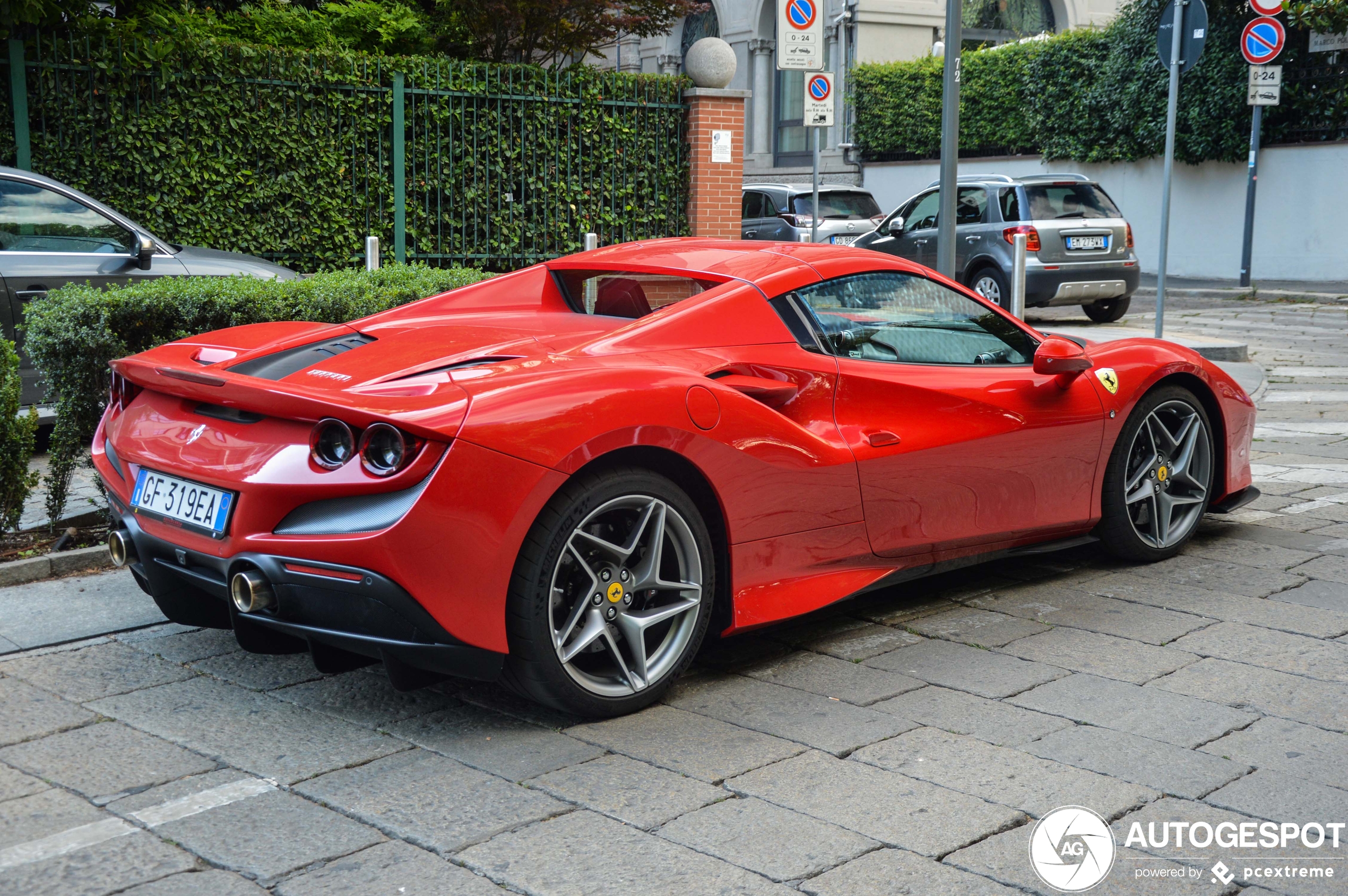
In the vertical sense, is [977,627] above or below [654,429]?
below

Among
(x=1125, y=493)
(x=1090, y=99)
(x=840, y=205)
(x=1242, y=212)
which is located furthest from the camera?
(x=1090, y=99)

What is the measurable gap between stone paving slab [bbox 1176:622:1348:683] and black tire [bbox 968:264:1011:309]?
36.6 feet

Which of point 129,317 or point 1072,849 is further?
point 129,317

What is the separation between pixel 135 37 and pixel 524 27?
581 centimetres

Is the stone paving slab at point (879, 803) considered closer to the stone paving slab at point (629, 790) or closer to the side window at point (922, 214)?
the stone paving slab at point (629, 790)

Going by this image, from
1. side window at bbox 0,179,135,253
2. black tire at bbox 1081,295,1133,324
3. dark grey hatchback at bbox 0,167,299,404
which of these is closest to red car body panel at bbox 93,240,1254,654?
dark grey hatchback at bbox 0,167,299,404

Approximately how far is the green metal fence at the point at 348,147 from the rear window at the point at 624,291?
712 cm

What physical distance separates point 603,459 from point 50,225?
6024mm

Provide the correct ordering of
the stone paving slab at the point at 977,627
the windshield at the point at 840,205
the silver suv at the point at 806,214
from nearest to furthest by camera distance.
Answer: the stone paving slab at the point at 977,627, the silver suv at the point at 806,214, the windshield at the point at 840,205

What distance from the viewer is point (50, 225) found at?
26.6 feet

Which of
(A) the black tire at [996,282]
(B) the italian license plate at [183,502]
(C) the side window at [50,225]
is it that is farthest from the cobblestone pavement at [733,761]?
(A) the black tire at [996,282]

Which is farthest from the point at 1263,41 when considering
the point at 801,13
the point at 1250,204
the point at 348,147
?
the point at 348,147

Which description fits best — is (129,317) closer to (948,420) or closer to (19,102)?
(948,420)

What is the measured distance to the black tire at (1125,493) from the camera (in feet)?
16.9
